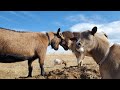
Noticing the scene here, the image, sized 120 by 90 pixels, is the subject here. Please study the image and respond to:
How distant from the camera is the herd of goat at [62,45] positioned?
4.53m

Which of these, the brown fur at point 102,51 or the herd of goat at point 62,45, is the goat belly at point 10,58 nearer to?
the herd of goat at point 62,45

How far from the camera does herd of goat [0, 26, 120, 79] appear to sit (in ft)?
14.9

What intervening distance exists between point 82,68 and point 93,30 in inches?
162

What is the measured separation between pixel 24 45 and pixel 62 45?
1676 mm

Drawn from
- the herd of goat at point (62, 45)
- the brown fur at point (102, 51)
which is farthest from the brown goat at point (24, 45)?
the brown fur at point (102, 51)

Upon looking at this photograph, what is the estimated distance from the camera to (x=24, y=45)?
8789mm

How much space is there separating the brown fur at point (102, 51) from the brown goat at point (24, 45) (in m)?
4.11

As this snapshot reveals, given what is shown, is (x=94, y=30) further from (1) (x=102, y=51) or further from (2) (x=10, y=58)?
(2) (x=10, y=58)

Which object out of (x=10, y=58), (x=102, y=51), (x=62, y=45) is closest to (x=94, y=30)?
(x=102, y=51)

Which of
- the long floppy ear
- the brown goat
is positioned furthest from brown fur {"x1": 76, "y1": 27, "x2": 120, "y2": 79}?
the brown goat
